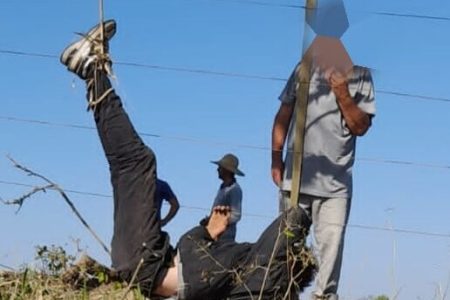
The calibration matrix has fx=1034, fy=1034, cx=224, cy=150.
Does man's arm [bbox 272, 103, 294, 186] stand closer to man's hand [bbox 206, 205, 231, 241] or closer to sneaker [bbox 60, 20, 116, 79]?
man's hand [bbox 206, 205, 231, 241]

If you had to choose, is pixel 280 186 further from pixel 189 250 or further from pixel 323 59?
pixel 189 250

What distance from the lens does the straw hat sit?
695 cm

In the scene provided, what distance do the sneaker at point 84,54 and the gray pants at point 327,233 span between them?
1190mm

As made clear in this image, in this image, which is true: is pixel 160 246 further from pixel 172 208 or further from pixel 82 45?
pixel 172 208

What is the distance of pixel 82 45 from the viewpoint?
425cm

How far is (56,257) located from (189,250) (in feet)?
2.32

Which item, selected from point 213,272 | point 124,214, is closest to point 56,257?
point 124,214

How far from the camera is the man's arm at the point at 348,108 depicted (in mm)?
4750

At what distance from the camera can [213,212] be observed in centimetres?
434

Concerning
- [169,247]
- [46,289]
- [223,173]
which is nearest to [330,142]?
[169,247]

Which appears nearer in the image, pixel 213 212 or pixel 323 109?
pixel 213 212

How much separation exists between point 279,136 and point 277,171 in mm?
180

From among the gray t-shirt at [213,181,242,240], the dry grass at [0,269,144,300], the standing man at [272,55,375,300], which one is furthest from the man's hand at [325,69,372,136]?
the gray t-shirt at [213,181,242,240]

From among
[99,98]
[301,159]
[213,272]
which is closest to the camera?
[213,272]
